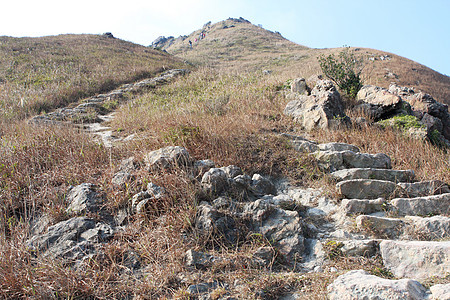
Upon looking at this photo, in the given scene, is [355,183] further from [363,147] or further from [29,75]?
[29,75]

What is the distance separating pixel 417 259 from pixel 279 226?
4.64 feet

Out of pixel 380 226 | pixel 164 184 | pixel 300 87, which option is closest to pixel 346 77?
pixel 300 87

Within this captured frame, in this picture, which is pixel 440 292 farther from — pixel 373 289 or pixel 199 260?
pixel 199 260

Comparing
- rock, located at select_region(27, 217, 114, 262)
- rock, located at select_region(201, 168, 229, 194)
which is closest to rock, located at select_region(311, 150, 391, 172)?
rock, located at select_region(201, 168, 229, 194)

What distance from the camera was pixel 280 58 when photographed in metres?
37.5

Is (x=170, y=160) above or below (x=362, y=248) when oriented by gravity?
above

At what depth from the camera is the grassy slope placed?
12846mm

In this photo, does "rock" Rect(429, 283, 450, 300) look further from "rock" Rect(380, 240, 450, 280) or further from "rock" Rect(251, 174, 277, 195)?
"rock" Rect(251, 174, 277, 195)

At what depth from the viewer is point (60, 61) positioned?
70.6 ft

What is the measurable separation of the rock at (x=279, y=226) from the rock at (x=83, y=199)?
2186mm

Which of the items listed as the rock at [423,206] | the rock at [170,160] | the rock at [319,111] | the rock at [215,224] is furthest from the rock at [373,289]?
the rock at [319,111]

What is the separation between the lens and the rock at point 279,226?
127 inches

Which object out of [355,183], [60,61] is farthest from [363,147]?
[60,61]

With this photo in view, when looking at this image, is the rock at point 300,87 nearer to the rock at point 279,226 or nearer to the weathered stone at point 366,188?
the weathered stone at point 366,188
